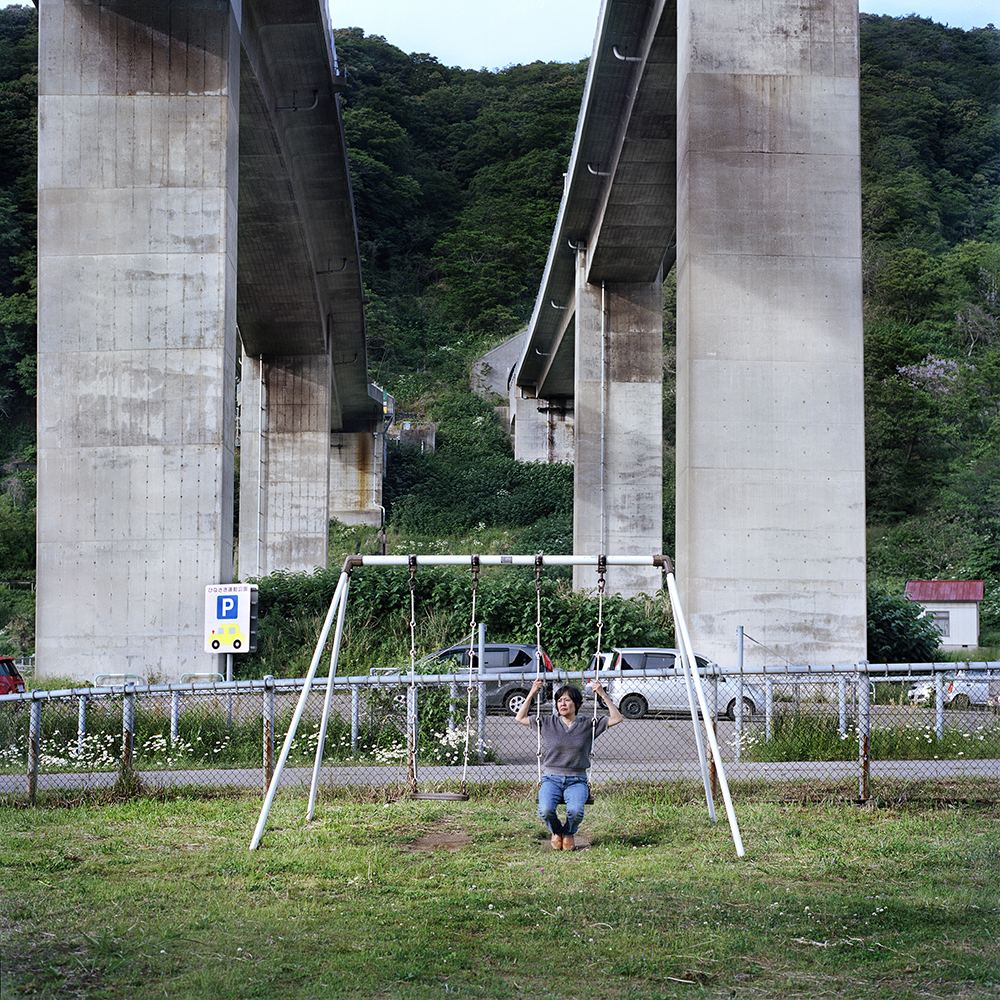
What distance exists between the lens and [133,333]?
18734 mm

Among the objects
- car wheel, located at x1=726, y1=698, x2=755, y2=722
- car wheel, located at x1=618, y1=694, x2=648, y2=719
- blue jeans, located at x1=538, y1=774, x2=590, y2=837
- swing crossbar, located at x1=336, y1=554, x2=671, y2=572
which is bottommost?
car wheel, located at x1=618, y1=694, x2=648, y2=719

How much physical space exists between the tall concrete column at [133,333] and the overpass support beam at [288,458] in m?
20.8

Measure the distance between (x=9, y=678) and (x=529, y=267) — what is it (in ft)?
222

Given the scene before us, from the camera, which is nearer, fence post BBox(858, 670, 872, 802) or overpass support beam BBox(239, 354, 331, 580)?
fence post BBox(858, 670, 872, 802)

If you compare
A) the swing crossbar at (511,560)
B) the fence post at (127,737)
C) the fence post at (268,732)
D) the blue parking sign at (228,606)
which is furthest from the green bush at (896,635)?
the fence post at (127,737)

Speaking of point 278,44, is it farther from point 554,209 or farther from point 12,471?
point 554,209

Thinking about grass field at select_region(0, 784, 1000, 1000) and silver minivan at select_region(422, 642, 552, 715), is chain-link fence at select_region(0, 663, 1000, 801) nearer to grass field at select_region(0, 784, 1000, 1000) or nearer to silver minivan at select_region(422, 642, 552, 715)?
grass field at select_region(0, 784, 1000, 1000)

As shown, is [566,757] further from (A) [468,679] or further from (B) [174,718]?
(B) [174,718]

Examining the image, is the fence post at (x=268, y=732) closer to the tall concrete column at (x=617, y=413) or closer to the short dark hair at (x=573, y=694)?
the short dark hair at (x=573, y=694)

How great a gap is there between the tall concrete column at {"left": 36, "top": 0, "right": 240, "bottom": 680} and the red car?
52 cm

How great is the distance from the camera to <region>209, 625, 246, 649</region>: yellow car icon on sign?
18188mm

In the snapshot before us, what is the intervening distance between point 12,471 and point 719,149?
52000 mm

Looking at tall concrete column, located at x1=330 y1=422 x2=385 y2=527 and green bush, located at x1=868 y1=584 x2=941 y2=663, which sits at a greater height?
tall concrete column, located at x1=330 y1=422 x2=385 y2=527

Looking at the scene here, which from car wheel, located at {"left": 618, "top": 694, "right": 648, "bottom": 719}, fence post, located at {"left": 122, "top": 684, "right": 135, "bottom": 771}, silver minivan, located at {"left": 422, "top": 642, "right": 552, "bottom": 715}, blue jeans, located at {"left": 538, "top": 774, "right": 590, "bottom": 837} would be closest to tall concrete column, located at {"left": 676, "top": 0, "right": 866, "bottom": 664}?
car wheel, located at {"left": 618, "top": 694, "right": 648, "bottom": 719}
